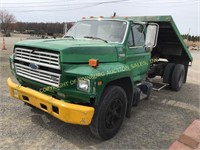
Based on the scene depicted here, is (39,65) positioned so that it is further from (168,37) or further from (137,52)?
(168,37)

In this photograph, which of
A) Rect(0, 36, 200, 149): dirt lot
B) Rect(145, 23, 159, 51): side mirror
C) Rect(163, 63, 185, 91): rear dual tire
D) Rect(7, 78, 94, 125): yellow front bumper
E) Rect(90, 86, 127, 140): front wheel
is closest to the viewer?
Rect(7, 78, 94, 125): yellow front bumper

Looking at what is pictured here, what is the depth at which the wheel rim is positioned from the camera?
3.84m

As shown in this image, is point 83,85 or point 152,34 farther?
point 152,34

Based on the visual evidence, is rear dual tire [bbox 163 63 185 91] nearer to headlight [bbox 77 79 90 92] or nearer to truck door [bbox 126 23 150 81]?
truck door [bbox 126 23 150 81]


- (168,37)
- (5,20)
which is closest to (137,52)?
(168,37)

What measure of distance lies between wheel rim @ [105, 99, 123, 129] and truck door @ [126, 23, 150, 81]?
0.99 m

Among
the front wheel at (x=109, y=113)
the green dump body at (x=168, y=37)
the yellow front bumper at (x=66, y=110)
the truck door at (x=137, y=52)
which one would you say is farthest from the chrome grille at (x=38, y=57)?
the green dump body at (x=168, y=37)

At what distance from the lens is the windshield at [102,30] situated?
15.0 feet

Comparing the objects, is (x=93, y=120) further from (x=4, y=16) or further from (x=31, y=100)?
(x=4, y=16)

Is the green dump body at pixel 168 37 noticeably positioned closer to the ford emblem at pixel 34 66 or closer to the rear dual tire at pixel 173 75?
the rear dual tire at pixel 173 75

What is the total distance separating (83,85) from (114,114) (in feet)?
3.26

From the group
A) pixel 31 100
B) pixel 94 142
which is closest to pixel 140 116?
pixel 94 142

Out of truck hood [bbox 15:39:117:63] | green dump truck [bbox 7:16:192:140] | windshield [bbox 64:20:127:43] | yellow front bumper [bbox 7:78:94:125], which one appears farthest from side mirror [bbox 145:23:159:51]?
yellow front bumper [bbox 7:78:94:125]

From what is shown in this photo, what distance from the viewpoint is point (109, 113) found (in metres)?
3.85
